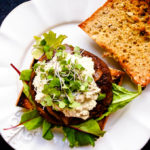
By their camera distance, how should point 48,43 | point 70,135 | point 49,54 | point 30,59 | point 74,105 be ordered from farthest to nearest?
point 30,59 < point 48,43 < point 70,135 < point 49,54 < point 74,105

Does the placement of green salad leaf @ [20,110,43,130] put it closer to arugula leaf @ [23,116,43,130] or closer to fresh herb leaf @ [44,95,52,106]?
arugula leaf @ [23,116,43,130]

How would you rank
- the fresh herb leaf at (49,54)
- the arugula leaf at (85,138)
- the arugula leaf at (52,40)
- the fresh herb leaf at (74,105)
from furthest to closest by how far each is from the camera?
1. the arugula leaf at (52,40)
2. the arugula leaf at (85,138)
3. the fresh herb leaf at (49,54)
4. the fresh herb leaf at (74,105)

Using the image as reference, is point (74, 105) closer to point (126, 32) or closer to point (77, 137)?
point (77, 137)

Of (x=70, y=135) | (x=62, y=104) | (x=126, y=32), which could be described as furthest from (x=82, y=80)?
(x=126, y=32)

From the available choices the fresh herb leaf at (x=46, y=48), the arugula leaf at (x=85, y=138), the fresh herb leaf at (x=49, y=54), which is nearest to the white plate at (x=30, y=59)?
the arugula leaf at (x=85, y=138)

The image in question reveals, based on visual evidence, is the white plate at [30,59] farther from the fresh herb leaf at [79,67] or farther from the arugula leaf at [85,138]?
the fresh herb leaf at [79,67]

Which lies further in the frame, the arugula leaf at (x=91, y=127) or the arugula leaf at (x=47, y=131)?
the arugula leaf at (x=47, y=131)

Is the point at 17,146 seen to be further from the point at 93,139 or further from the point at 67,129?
the point at 93,139
